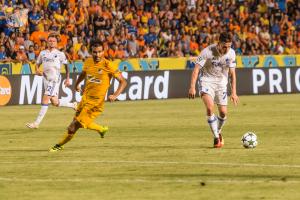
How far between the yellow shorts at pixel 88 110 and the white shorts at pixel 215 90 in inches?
72.8

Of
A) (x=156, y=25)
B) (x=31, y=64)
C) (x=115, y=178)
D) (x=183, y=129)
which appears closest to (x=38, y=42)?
(x=31, y=64)

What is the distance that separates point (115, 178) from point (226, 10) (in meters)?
30.2

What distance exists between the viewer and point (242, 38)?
41.6 metres

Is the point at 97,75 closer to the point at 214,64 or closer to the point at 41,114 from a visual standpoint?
the point at 214,64

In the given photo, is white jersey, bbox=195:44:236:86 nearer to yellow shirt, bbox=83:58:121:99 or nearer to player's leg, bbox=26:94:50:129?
yellow shirt, bbox=83:58:121:99

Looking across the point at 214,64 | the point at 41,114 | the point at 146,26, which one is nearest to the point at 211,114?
the point at 214,64

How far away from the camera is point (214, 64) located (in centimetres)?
1767

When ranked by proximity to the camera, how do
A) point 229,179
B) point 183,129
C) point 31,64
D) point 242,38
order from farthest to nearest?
point 242,38 < point 31,64 < point 183,129 < point 229,179

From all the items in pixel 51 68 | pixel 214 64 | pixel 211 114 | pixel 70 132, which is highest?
pixel 214 64

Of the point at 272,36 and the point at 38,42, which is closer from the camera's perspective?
the point at 38,42

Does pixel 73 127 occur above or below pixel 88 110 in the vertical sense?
below

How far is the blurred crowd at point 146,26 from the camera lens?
3400 centimetres

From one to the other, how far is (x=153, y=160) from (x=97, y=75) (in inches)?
102

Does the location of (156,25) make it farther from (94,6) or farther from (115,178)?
(115,178)
